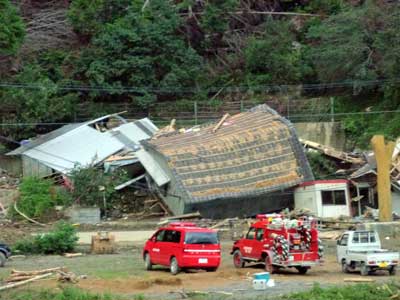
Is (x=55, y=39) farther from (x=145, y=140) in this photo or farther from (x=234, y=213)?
(x=234, y=213)

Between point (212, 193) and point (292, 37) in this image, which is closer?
point (212, 193)

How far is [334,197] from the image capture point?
5141 cm

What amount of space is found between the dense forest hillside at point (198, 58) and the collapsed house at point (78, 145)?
10.7 feet

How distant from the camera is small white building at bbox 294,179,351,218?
51.0m

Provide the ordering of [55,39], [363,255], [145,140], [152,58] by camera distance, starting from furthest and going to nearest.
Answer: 1. [55,39]
2. [152,58]
3. [145,140]
4. [363,255]

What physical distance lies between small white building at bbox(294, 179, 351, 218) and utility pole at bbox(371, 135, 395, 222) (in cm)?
463

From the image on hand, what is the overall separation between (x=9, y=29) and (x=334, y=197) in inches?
848

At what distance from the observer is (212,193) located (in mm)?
49375

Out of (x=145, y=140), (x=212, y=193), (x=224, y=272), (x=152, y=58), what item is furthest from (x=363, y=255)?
(x=152, y=58)

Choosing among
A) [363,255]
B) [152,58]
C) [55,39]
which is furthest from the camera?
[55,39]

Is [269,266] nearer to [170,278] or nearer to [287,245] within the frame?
[287,245]

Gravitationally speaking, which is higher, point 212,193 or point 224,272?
point 212,193

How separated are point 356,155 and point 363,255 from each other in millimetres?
26780

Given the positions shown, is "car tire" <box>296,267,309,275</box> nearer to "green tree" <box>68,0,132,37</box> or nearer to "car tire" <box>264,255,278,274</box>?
"car tire" <box>264,255,278,274</box>
